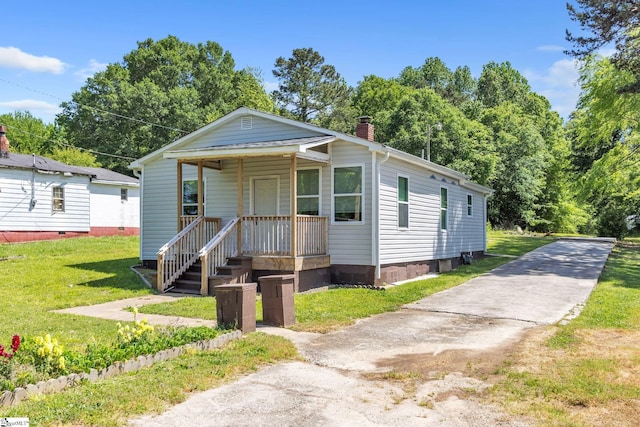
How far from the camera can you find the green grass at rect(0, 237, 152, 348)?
806 cm

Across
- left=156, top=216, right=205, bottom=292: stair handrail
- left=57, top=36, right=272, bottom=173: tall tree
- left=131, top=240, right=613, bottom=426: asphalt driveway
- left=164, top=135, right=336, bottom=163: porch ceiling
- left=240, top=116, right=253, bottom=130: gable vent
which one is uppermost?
left=57, top=36, right=272, bottom=173: tall tree

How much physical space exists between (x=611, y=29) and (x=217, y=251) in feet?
44.5

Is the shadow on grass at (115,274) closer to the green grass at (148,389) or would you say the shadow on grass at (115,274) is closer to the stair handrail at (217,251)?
the stair handrail at (217,251)

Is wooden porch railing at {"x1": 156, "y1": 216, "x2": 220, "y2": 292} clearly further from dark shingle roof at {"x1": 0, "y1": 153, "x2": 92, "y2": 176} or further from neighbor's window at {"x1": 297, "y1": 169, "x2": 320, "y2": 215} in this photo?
dark shingle roof at {"x1": 0, "y1": 153, "x2": 92, "y2": 176}

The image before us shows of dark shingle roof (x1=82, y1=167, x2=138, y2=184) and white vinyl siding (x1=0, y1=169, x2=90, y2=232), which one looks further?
dark shingle roof (x1=82, y1=167, x2=138, y2=184)

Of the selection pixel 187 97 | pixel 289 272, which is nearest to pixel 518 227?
pixel 187 97

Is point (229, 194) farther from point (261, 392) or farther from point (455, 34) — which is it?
point (455, 34)

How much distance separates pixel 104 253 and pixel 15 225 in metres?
5.61

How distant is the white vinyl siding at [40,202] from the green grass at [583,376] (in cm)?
2156

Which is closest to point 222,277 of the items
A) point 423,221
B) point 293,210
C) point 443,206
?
point 293,210

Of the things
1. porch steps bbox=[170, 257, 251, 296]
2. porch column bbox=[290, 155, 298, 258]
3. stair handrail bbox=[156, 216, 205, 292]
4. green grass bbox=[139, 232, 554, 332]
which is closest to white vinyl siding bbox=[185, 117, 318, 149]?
porch column bbox=[290, 155, 298, 258]

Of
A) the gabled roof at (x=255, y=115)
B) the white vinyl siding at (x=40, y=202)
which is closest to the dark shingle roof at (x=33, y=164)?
the white vinyl siding at (x=40, y=202)

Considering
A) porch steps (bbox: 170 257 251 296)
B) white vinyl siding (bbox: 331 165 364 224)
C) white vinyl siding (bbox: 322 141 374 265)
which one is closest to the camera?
porch steps (bbox: 170 257 251 296)

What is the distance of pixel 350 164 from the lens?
1306cm
